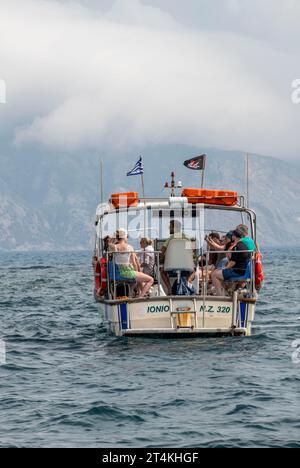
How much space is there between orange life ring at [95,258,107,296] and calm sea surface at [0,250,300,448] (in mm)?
1200

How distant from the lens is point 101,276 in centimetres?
2367

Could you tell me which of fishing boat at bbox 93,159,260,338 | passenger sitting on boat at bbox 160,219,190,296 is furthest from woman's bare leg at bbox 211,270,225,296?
passenger sitting on boat at bbox 160,219,190,296

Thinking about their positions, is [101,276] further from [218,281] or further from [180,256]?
[218,281]

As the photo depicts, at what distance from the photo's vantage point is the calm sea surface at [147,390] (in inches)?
530

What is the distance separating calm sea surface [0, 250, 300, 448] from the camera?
13453 mm

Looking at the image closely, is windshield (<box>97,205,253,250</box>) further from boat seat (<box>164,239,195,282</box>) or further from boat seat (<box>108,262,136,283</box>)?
boat seat (<box>108,262,136,283</box>)

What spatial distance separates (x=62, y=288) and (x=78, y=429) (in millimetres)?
37355

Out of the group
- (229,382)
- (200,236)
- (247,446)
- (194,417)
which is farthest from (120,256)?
(247,446)

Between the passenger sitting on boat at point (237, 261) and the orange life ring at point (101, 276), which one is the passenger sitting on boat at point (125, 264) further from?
the passenger sitting on boat at point (237, 261)

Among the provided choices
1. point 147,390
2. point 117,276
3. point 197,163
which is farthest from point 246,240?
point 147,390

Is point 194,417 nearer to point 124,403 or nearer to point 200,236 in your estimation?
point 124,403

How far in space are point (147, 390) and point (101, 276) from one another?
7587 millimetres

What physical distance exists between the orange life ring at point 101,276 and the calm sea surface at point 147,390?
3.94ft

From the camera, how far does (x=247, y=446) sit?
12.8 m
